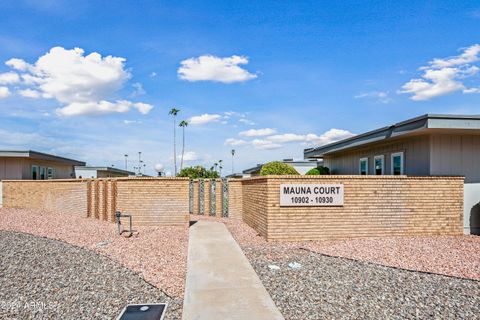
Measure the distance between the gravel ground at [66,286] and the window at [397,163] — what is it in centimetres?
996

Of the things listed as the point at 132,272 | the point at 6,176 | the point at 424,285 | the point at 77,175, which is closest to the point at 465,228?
the point at 424,285

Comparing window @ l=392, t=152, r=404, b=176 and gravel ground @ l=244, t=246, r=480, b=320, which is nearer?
gravel ground @ l=244, t=246, r=480, b=320

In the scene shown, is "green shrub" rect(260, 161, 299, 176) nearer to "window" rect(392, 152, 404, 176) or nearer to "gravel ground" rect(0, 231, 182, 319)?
"window" rect(392, 152, 404, 176)

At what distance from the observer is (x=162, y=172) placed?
15.5 m

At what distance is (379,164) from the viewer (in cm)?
1420

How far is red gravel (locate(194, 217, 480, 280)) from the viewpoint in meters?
7.23

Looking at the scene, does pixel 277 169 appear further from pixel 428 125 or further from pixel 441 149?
pixel 428 125

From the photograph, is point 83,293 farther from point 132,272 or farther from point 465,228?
point 465,228

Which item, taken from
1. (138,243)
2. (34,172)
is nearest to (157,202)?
(138,243)

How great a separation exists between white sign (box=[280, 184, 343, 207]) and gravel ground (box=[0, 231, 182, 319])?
485cm

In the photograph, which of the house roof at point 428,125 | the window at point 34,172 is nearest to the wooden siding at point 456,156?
the house roof at point 428,125

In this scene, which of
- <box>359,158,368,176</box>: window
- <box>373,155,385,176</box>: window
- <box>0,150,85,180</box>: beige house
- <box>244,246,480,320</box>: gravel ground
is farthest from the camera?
<box>0,150,85,180</box>: beige house

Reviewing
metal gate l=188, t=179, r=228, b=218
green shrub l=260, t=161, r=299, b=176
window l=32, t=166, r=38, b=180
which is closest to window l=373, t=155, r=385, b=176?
green shrub l=260, t=161, r=299, b=176

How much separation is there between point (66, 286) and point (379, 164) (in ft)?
39.8
